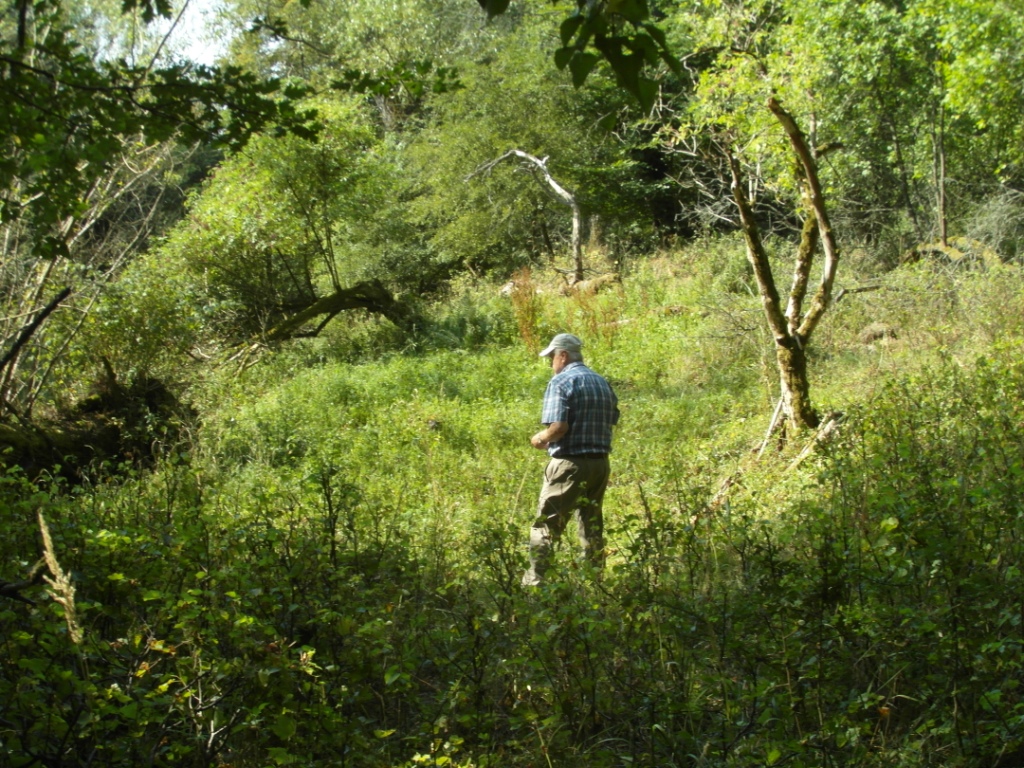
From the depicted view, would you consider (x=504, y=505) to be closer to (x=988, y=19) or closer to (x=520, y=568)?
(x=520, y=568)

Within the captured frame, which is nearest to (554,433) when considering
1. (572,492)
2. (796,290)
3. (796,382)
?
(572,492)

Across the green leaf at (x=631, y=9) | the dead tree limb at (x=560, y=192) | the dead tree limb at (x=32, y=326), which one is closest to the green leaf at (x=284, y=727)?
the dead tree limb at (x=32, y=326)

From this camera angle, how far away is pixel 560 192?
68.9 ft

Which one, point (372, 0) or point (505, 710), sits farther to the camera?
point (372, 0)

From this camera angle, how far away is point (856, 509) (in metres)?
5.02

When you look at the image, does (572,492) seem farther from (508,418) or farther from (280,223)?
(280,223)

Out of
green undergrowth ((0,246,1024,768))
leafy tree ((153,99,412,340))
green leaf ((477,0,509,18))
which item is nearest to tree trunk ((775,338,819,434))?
green undergrowth ((0,246,1024,768))

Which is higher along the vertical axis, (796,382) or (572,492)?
(796,382)

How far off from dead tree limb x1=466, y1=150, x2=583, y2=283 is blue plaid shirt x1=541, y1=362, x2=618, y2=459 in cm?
1451

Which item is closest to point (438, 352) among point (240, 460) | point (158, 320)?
point (158, 320)

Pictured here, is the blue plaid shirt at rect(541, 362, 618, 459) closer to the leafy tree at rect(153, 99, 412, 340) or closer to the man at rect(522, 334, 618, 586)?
the man at rect(522, 334, 618, 586)

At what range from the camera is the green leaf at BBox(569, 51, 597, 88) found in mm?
2109

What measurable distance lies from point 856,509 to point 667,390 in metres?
6.94

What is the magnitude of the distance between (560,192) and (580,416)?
16072 mm
